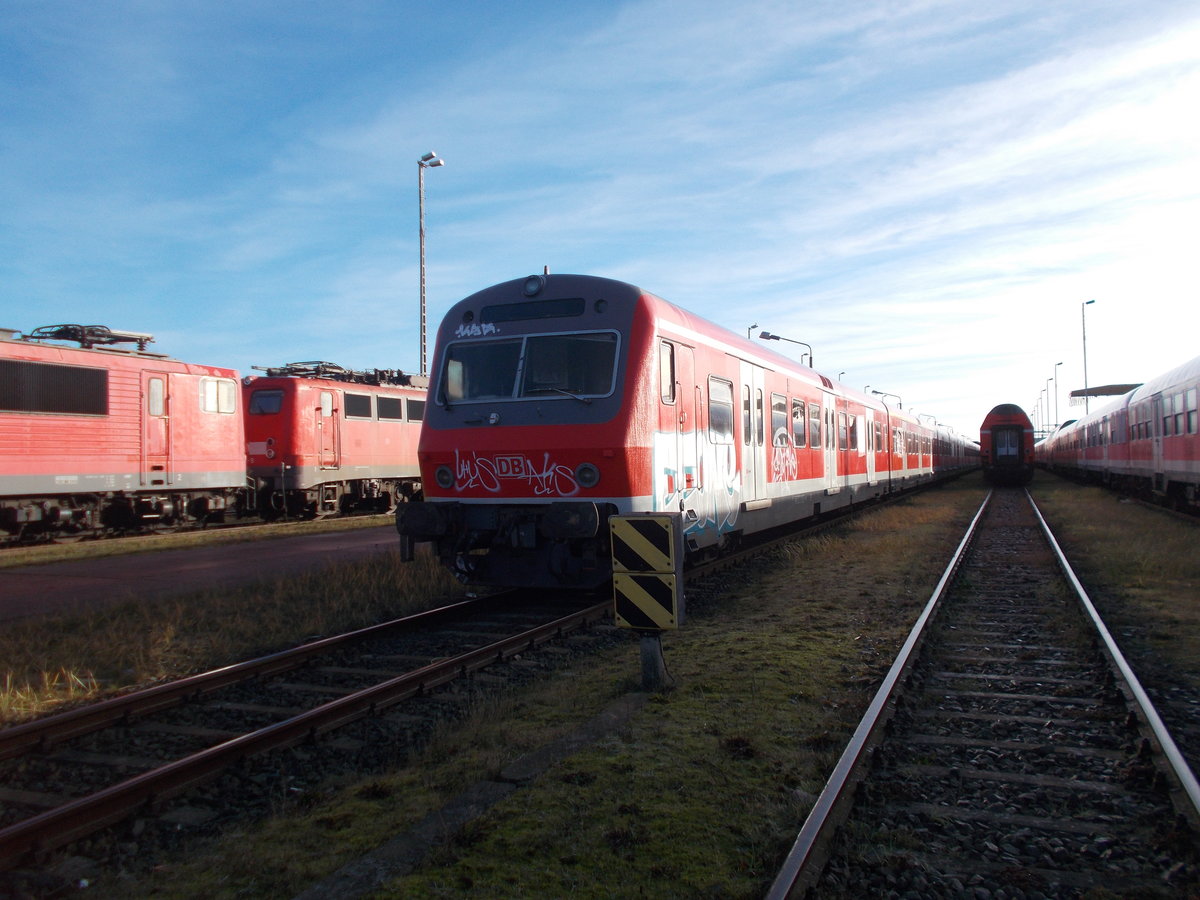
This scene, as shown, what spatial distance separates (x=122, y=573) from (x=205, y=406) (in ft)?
23.5

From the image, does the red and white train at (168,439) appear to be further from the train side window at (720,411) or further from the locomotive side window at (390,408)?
the train side window at (720,411)

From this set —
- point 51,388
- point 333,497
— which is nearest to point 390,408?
point 333,497

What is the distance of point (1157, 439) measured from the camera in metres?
20.7

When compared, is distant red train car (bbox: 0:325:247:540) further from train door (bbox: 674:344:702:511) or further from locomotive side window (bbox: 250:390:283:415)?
train door (bbox: 674:344:702:511)

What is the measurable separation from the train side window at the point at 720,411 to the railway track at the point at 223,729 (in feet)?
11.5

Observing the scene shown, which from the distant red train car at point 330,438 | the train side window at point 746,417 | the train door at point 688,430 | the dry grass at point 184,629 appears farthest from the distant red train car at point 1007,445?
the dry grass at point 184,629

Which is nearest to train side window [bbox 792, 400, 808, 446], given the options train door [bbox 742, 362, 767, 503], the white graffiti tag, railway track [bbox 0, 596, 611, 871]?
train door [bbox 742, 362, 767, 503]

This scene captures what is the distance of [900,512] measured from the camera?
69.0ft

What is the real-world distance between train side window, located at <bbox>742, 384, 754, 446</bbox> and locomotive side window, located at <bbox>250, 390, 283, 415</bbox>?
1204 cm

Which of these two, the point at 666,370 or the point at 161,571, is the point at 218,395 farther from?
the point at 666,370

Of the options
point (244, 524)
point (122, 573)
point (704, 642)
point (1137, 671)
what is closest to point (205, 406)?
point (244, 524)

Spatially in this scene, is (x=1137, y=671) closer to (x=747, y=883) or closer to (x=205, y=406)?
(x=747, y=883)

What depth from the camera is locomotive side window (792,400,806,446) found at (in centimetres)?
1410

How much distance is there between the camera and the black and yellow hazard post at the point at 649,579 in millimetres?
5652
